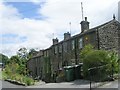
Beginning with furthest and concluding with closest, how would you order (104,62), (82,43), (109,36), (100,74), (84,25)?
1. (84,25)
2. (82,43)
3. (109,36)
4. (104,62)
5. (100,74)

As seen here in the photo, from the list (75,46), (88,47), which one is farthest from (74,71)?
(75,46)

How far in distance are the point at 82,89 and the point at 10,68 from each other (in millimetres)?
28325

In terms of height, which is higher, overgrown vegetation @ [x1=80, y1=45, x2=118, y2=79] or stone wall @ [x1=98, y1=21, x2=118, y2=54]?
stone wall @ [x1=98, y1=21, x2=118, y2=54]

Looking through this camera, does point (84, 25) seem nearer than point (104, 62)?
No

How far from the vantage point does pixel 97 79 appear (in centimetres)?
2405

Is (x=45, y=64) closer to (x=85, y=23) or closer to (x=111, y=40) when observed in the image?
(x=85, y=23)

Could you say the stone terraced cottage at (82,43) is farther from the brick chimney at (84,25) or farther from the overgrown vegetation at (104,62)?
the overgrown vegetation at (104,62)

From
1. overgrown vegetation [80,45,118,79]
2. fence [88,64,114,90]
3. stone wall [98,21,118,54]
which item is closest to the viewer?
fence [88,64,114,90]

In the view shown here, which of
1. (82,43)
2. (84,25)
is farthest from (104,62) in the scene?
(84,25)

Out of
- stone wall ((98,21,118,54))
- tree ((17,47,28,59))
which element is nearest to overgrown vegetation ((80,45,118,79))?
stone wall ((98,21,118,54))

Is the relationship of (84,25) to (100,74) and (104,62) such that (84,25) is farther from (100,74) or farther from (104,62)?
(100,74)

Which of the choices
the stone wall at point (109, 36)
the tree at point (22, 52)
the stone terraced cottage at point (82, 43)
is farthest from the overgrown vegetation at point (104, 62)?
the tree at point (22, 52)

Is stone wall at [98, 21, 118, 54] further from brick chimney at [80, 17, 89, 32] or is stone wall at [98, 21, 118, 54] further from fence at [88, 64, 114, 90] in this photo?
fence at [88, 64, 114, 90]

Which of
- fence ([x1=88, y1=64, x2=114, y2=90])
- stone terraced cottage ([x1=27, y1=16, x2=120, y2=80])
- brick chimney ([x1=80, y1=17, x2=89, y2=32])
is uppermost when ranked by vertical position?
brick chimney ([x1=80, y1=17, x2=89, y2=32])
